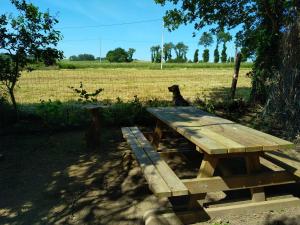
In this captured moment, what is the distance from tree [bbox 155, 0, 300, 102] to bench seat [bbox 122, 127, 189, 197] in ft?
14.3

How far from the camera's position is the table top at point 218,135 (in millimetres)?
3119

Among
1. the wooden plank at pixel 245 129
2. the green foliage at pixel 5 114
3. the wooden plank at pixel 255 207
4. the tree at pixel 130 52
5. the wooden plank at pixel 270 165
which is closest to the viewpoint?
the wooden plank at pixel 245 129

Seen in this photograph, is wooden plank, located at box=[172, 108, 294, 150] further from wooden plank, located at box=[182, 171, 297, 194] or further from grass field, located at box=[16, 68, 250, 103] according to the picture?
grass field, located at box=[16, 68, 250, 103]

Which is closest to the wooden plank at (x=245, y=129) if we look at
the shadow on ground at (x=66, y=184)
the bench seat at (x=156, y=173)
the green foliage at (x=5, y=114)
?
the bench seat at (x=156, y=173)

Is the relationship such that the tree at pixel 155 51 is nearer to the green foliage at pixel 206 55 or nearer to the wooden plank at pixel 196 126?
the green foliage at pixel 206 55

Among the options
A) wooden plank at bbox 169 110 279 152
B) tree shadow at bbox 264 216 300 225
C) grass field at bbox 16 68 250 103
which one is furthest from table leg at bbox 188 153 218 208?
grass field at bbox 16 68 250 103

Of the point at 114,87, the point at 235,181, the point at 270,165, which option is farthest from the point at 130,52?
the point at 235,181

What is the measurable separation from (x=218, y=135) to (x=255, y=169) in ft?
1.75

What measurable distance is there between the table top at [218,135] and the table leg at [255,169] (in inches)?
9.2

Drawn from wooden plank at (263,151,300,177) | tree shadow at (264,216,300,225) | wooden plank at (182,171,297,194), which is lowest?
tree shadow at (264,216,300,225)

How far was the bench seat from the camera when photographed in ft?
9.39

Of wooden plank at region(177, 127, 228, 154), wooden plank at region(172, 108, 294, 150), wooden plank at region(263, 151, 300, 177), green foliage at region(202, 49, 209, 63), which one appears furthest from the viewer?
green foliage at region(202, 49, 209, 63)

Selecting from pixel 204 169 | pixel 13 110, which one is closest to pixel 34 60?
pixel 13 110

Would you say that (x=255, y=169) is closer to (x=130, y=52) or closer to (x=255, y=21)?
(x=255, y=21)
